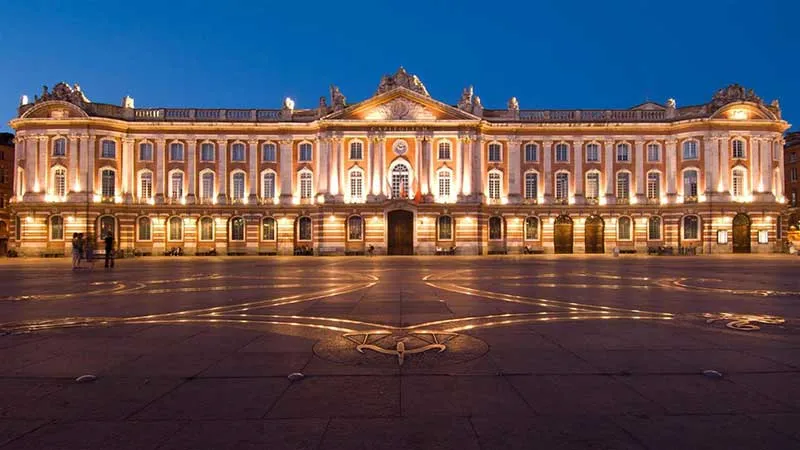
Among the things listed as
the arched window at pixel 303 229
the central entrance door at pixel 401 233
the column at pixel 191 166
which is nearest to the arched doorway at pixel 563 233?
the central entrance door at pixel 401 233

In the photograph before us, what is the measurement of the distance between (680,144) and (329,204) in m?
38.0

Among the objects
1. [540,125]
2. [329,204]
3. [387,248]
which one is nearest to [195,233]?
[329,204]

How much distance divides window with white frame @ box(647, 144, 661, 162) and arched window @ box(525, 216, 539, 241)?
14038mm

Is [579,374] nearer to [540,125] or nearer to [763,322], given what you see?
[763,322]

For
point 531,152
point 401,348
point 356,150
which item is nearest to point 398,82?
point 356,150

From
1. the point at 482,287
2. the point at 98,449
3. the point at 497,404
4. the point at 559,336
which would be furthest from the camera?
the point at 482,287

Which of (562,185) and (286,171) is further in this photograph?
(562,185)

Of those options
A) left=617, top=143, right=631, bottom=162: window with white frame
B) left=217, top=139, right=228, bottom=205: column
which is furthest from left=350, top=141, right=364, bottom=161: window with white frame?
left=617, top=143, right=631, bottom=162: window with white frame

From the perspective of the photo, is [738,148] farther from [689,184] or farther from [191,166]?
[191,166]

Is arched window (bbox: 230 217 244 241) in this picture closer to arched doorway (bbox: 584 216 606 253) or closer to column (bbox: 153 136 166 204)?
column (bbox: 153 136 166 204)

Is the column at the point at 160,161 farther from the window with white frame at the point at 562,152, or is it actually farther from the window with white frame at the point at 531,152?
the window with white frame at the point at 562,152

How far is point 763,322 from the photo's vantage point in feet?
35.3

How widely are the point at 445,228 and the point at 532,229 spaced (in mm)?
9779

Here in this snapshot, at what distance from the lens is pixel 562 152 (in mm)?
57281
